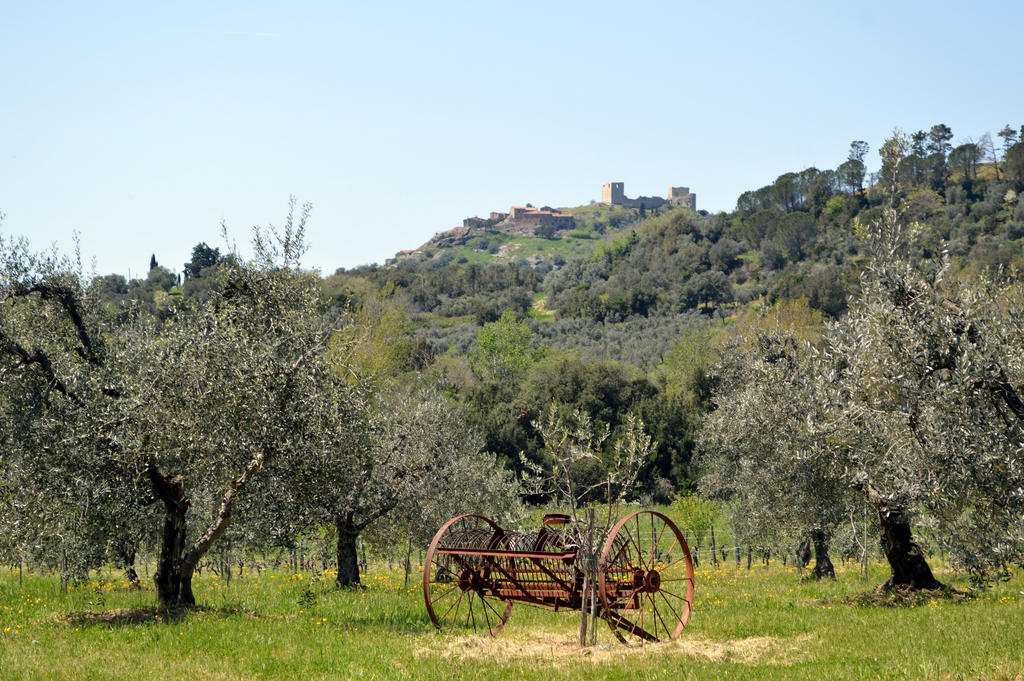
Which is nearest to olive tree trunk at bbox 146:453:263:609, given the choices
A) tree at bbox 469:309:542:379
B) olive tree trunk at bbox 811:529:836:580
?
olive tree trunk at bbox 811:529:836:580

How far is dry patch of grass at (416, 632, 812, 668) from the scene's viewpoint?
14297 millimetres

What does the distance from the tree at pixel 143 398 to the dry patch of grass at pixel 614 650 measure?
509 cm

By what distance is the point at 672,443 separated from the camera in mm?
65562

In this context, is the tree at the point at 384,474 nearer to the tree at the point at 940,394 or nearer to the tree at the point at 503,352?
the tree at the point at 940,394

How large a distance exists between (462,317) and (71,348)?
355 ft

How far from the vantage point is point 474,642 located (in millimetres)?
15812

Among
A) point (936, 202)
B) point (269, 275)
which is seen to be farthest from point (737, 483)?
point (936, 202)

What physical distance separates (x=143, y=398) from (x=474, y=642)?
776cm

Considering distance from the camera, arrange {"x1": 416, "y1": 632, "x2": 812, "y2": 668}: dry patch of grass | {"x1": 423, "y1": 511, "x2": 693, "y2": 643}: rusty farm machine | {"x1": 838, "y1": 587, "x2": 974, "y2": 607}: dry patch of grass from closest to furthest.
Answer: {"x1": 416, "y1": 632, "x2": 812, "y2": 668}: dry patch of grass
{"x1": 423, "y1": 511, "x2": 693, "y2": 643}: rusty farm machine
{"x1": 838, "y1": 587, "x2": 974, "y2": 607}: dry patch of grass

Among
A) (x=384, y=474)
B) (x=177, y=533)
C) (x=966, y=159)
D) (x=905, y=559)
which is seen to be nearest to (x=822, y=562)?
(x=905, y=559)

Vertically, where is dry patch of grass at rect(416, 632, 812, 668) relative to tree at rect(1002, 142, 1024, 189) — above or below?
below

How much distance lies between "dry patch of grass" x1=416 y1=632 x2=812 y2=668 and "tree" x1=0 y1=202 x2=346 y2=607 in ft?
16.7

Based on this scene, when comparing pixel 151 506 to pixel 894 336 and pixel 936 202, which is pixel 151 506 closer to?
pixel 894 336

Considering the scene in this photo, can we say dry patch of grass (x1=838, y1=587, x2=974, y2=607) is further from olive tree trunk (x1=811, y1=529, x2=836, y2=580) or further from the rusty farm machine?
olive tree trunk (x1=811, y1=529, x2=836, y2=580)
